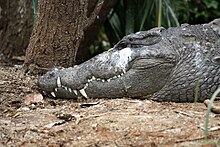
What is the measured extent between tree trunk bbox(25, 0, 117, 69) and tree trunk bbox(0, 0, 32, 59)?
3.93 feet

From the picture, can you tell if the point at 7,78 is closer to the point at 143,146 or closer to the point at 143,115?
the point at 143,115

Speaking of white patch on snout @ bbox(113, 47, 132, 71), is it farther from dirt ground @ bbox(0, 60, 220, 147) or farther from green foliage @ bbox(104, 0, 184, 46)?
green foliage @ bbox(104, 0, 184, 46)

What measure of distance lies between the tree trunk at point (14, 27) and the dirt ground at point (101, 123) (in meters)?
1.74

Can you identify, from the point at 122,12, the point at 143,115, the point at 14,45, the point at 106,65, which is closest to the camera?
the point at 143,115

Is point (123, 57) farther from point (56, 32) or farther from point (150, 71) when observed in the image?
point (56, 32)

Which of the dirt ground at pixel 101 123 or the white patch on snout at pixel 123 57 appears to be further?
the white patch on snout at pixel 123 57

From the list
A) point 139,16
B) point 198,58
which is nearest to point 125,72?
point 198,58

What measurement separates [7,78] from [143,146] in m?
1.57

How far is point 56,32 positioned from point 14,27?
4.60 ft

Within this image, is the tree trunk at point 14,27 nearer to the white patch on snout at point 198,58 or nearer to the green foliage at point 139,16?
the green foliage at point 139,16

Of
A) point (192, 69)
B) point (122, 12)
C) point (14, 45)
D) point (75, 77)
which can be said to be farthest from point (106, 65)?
point (122, 12)

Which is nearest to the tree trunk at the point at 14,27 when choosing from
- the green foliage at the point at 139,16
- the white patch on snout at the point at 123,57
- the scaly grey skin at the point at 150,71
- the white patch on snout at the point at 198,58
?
the green foliage at the point at 139,16

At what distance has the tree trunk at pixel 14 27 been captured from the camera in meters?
4.84

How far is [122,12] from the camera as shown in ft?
18.8
